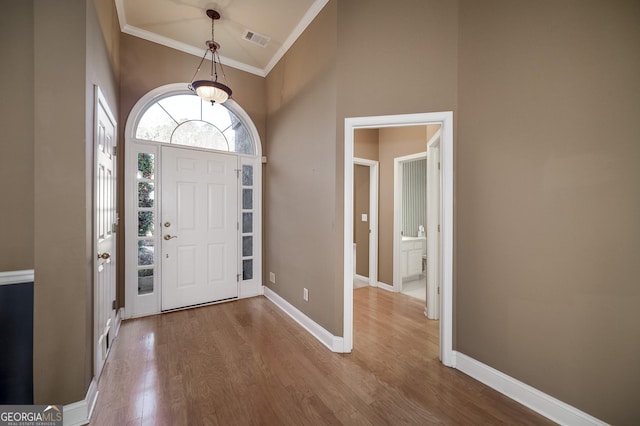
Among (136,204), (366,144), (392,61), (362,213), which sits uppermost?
(392,61)

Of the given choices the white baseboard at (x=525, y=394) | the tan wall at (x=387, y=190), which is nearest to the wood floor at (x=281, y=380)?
the white baseboard at (x=525, y=394)

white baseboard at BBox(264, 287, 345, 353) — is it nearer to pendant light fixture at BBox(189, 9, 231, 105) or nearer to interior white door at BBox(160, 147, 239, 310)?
interior white door at BBox(160, 147, 239, 310)

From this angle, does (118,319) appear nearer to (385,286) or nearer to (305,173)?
(305,173)

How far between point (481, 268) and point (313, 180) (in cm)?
174

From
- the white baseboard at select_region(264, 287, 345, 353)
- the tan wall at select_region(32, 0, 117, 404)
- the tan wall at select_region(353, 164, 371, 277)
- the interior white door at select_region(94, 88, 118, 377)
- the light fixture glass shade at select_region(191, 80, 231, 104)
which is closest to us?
the tan wall at select_region(32, 0, 117, 404)

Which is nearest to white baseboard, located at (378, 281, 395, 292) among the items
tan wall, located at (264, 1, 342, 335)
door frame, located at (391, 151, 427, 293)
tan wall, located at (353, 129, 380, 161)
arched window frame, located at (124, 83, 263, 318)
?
door frame, located at (391, 151, 427, 293)

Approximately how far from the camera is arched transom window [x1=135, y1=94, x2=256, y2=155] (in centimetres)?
320

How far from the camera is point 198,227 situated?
3.40m

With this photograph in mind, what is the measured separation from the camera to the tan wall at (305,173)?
244 cm

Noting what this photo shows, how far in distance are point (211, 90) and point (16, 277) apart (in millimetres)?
2058

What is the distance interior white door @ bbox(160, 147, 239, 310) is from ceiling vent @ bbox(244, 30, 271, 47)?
4.99ft

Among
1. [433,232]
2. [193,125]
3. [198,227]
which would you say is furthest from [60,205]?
[433,232]

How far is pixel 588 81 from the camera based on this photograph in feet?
4.87

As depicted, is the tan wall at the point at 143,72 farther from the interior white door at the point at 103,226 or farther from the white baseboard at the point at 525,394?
the white baseboard at the point at 525,394
